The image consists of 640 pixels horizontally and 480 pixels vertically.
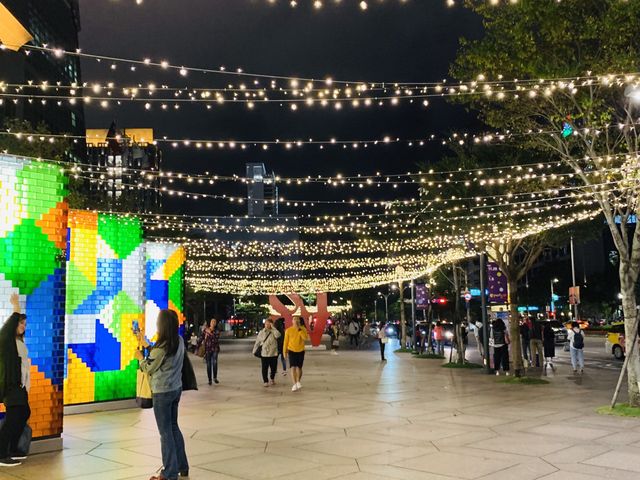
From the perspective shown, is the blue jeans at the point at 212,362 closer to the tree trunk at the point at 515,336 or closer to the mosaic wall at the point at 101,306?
the mosaic wall at the point at 101,306

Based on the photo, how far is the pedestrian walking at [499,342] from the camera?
55.8ft

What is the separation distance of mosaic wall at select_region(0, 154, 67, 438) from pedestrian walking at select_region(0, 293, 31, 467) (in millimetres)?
602

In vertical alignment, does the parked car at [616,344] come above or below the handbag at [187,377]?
below

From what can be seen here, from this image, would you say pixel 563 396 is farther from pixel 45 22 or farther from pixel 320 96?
pixel 45 22

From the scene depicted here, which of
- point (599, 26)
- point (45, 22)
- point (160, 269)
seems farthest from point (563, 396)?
point (45, 22)

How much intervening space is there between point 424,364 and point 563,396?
9.03 meters

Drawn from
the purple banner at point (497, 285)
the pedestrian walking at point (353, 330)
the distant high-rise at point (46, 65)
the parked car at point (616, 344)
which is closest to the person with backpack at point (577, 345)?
the purple banner at point (497, 285)

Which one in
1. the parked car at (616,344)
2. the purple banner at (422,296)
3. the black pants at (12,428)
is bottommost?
the parked car at (616,344)

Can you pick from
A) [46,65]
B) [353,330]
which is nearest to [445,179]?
[353,330]

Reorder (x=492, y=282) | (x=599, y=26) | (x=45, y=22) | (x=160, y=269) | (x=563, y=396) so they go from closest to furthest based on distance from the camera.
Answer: (x=599, y=26)
(x=563, y=396)
(x=160, y=269)
(x=492, y=282)
(x=45, y=22)

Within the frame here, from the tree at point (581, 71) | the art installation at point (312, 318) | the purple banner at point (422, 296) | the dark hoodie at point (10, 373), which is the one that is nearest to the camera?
the dark hoodie at point (10, 373)

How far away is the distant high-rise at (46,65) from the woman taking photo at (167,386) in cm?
3850

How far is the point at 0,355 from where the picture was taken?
291 inches

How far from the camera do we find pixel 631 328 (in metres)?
10.7
